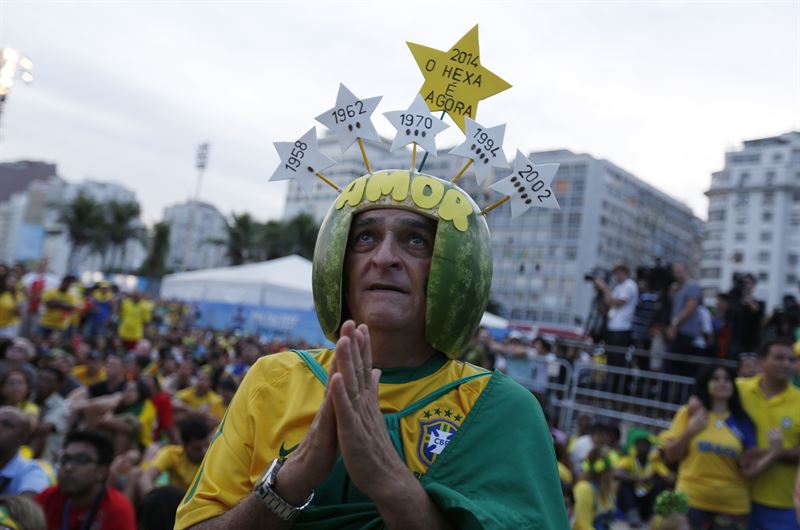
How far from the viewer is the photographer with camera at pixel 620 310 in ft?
34.8

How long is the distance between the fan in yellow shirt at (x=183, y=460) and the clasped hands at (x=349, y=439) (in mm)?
4669

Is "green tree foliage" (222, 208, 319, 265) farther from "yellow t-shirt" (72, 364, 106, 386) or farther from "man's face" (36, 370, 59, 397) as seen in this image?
"man's face" (36, 370, 59, 397)

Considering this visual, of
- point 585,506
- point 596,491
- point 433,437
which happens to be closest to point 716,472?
point 585,506

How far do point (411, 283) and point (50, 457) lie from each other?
7006mm

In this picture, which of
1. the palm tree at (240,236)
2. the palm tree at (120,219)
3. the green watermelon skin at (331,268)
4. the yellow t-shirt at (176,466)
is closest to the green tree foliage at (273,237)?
the palm tree at (240,236)

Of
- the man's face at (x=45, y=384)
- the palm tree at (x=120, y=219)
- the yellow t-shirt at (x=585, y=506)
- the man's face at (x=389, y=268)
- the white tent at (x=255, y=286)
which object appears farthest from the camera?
the palm tree at (x=120, y=219)

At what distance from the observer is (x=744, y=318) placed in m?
11.0

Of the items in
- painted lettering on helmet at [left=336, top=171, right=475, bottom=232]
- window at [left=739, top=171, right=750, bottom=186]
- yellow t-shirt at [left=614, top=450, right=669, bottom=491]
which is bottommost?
yellow t-shirt at [left=614, top=450, right=669, bottom=491]

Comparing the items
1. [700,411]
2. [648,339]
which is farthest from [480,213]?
[648,339]

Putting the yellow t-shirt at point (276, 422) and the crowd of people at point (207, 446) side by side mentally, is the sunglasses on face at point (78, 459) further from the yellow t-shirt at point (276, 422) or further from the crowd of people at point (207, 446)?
the yellow t-shirt at point (276, 422)

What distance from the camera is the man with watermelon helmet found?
182cm

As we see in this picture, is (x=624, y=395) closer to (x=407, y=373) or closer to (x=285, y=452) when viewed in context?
(x=407, y=373)

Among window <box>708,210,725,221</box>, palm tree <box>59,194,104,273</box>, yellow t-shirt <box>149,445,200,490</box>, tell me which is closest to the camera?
yellow t-shirt <box>149,445,200,490</box>

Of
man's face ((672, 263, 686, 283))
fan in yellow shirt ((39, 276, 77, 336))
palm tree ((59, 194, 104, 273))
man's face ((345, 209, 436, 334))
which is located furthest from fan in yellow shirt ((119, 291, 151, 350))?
palm tree ((59, 194, 104, 273))
